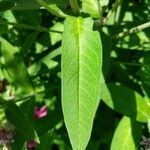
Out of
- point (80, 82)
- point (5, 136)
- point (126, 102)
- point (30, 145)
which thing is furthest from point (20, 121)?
point (80, 82)

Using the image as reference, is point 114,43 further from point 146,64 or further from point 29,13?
point 29,13

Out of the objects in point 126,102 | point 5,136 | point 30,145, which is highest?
point 126,102

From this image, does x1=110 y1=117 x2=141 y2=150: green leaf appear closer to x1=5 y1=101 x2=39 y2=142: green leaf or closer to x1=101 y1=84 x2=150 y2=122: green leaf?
x1=101 y1=84 x2=150 y2=122: green leaf

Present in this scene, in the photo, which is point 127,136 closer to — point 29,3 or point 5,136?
point 5,136

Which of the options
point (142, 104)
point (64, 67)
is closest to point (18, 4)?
point (64, 67)

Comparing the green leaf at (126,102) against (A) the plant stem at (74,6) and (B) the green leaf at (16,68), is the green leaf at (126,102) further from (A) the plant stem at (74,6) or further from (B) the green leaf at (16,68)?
(B) the green leaf at (16,68)

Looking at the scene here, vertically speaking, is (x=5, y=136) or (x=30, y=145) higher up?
(x=5, y=136)

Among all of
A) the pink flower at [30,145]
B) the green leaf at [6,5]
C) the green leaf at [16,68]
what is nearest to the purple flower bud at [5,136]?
the pink flower at [30,145]
